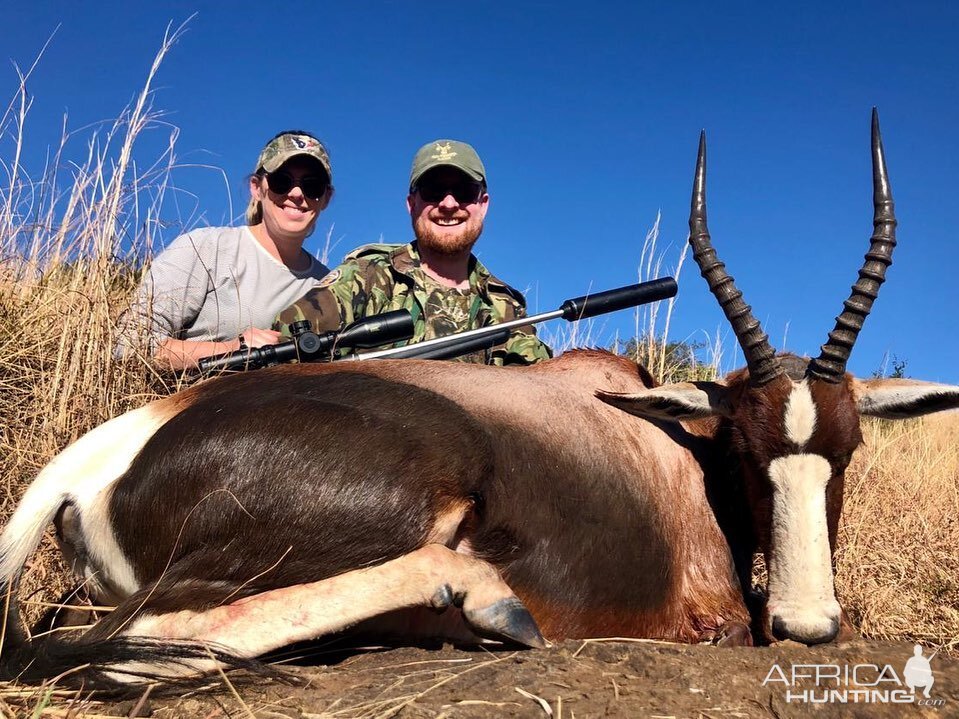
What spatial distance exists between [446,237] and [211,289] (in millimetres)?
1748

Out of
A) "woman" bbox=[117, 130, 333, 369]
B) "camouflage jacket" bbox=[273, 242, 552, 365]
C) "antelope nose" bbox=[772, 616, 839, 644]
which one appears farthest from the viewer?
"camouflage jacket" bbox=[273, 242, 552, 365]

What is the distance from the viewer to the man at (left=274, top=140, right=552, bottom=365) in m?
5.89

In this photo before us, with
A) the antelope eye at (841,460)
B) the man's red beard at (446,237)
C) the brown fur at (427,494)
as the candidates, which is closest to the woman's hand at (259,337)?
the man's red beard at (446,237)

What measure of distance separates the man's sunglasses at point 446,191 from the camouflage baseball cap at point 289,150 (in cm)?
74

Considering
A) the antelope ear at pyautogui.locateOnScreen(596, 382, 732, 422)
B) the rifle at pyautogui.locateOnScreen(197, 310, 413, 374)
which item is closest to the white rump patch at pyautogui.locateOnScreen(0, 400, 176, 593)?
the rifle at pyautogui.locateOnScreen(197, 310, 413, 374)

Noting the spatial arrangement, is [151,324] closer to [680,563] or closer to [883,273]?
[680,563]

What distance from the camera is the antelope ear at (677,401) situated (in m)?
3.61

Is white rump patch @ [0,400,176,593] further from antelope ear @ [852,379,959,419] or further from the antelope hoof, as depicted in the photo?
antelope ear @ [852,379,959,419]

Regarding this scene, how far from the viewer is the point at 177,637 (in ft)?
Result: 7.68

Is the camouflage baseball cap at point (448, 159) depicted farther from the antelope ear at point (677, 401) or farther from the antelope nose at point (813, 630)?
the antelope nose at point (813, 630)
